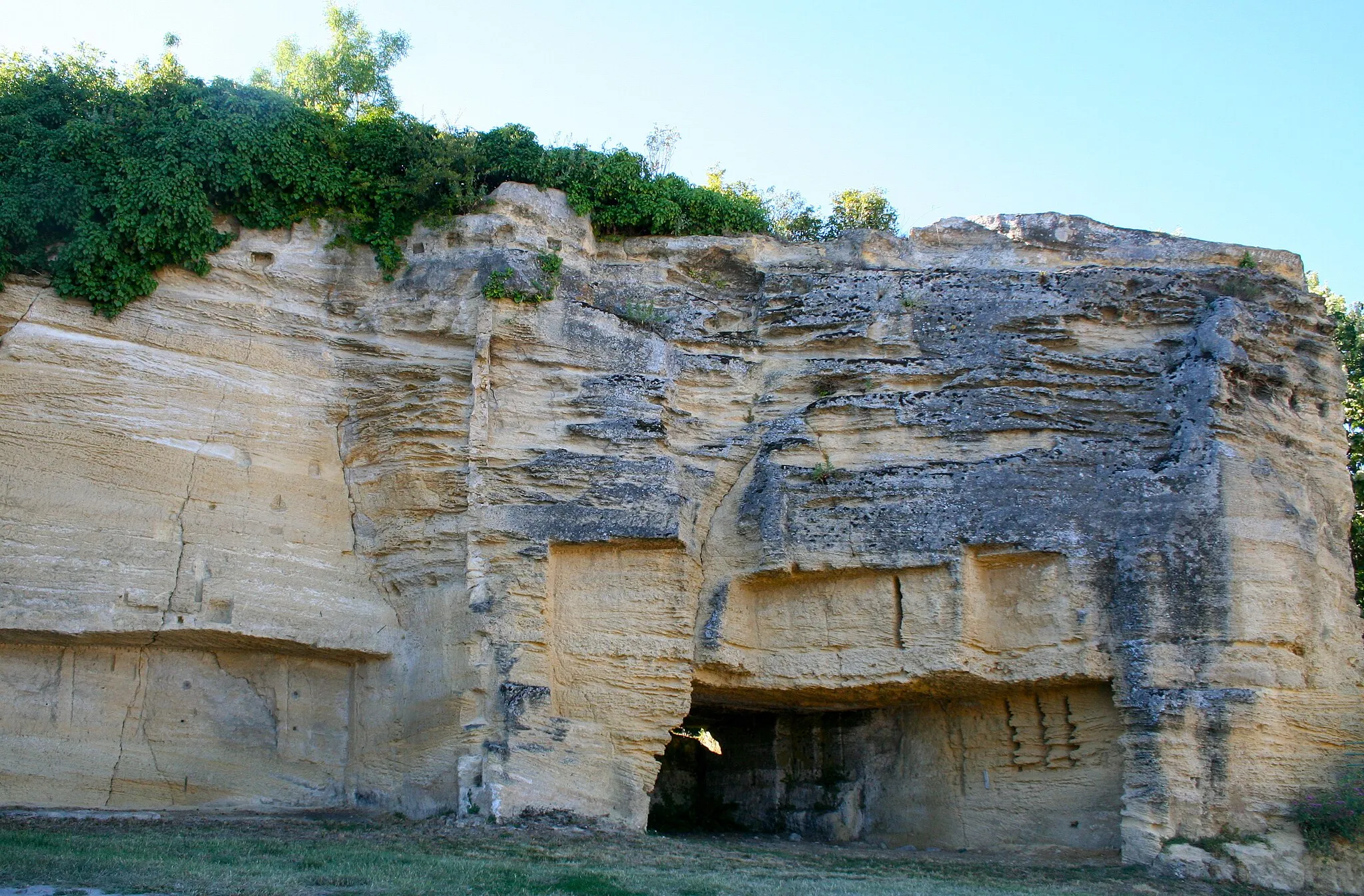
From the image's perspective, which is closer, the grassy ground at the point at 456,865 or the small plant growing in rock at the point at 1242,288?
the grassy ground at the point at 456,865

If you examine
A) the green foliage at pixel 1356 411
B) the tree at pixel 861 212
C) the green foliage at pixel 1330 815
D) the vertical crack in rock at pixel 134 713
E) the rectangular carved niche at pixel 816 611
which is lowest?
the green foliage at pixel 1330 815

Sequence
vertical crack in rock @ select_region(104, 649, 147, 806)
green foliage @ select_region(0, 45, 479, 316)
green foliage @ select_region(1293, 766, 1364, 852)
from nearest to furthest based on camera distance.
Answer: green foliage @ select_region(1293, 766, 1364, 852) < vertical crack in rock @ select_region(104, 649, 147, 806) < green foliage @ select_region(0, 45, 479, 316)

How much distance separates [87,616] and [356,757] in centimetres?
313

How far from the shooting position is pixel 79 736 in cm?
1278

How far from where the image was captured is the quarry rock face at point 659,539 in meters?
12.9

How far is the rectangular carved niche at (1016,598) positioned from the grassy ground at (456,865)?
2.27m

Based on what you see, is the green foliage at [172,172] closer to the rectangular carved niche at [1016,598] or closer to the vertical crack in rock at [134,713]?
the vertical crack in rock at [134,713]

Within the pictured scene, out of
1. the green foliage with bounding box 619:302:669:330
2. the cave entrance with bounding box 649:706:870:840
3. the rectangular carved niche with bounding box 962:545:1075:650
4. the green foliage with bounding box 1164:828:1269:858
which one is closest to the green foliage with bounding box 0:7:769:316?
the green foliage with bounding box 619:302:669:330

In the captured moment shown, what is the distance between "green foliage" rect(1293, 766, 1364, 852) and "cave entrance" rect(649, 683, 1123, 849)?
5.66ft

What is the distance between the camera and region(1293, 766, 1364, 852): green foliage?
12.5m

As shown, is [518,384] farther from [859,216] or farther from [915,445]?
[859,216]

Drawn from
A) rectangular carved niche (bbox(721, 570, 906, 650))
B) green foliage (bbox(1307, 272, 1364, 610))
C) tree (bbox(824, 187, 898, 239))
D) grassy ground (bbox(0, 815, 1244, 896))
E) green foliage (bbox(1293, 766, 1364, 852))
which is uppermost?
tree (bbox(824, 187, 898, 239))

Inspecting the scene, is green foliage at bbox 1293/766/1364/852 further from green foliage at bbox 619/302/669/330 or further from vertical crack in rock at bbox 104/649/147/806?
vertical crack in rock at bbox 104/649/147/806

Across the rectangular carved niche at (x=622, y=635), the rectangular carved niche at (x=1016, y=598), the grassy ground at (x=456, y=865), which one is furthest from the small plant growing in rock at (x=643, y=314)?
the grassy ground at (x=456, y=865)
